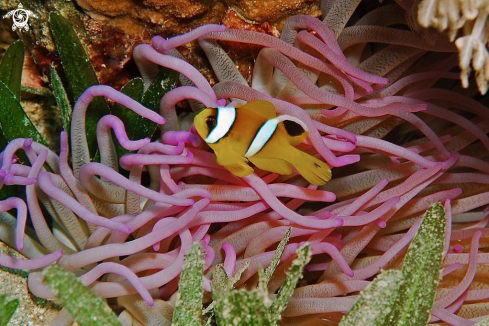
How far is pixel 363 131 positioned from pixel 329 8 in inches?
15.7

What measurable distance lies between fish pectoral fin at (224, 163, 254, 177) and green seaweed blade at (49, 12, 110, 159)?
1.68 feet

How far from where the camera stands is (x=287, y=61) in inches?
49.9

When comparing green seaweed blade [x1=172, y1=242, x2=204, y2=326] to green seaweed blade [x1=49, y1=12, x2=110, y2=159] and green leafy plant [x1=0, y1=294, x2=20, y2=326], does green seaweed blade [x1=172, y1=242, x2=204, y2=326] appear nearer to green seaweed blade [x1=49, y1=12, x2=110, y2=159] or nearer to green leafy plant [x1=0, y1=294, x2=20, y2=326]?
green leafy plant [x1=0, y1=294, x2=20, y2=326]

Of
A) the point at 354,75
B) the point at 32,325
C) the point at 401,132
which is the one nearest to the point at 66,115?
the point at 32,325

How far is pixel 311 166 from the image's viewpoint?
3.79 feet

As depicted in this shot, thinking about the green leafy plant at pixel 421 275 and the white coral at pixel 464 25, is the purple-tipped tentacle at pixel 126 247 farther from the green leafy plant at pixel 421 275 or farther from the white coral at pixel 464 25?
the white coral at pixel 464 25

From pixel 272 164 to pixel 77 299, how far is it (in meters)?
0.57

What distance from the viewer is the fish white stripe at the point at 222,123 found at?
109 cm

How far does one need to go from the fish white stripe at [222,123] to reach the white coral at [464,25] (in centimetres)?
50

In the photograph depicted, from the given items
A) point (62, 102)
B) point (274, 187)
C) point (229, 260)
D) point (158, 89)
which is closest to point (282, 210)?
point (274, 187)

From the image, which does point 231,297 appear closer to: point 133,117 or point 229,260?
point 229,260

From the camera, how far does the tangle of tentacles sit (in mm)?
1157

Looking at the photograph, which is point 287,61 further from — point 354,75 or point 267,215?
point 267,215

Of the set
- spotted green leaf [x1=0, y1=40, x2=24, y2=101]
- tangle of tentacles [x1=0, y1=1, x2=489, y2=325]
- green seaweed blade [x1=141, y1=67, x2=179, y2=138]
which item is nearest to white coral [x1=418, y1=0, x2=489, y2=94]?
tangle of tentacles [x1=0, y1=1, x2=489, y2=325]
